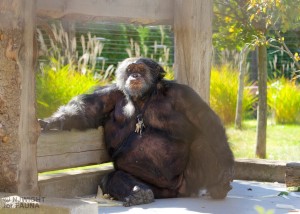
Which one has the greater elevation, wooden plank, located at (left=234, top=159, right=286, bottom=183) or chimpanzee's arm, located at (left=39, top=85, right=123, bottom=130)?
chimpanzee's arm, located at (left=39, top=85, right=123, bottom=130)

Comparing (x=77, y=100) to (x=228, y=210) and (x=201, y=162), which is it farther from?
(x=228, y=210)

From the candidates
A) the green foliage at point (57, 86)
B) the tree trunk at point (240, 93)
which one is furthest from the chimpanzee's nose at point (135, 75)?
the tree trunk at point (240, 93)

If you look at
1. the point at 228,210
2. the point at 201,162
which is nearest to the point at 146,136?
the point at 201,162

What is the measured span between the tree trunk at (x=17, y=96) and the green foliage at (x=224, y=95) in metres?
6.61

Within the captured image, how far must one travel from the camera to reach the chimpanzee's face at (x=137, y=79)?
4.85 meters

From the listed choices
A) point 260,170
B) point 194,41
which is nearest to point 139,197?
point 194,41

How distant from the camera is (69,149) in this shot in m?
4.90

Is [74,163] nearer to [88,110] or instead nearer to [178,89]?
[88,110]

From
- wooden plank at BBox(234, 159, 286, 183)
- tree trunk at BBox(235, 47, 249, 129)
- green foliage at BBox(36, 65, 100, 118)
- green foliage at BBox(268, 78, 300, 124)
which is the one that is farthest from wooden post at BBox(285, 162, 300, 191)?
green foliage at BBox(268, 78, 300, 124)

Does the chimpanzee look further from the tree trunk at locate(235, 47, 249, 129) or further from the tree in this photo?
the tree trunk at locate(235, 47, 249, 129)

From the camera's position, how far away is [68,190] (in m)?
4.94

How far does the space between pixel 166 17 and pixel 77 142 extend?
3.57 ft

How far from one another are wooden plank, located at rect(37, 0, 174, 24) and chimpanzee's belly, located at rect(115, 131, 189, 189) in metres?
0.81

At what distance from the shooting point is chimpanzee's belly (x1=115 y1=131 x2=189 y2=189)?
4855 millimetres
